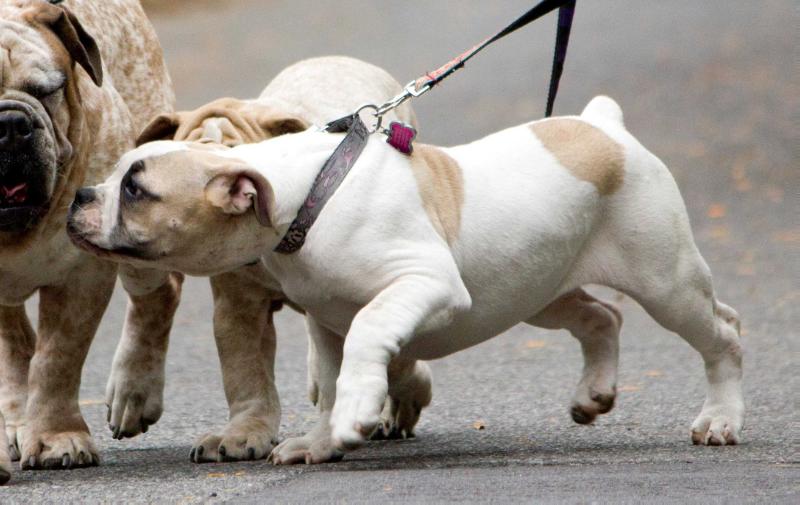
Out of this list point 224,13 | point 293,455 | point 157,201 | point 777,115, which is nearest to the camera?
point 157,201

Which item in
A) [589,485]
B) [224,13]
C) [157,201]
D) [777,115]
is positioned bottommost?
[589,485]

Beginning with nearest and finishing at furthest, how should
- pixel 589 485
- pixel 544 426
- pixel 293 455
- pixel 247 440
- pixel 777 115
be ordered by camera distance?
pixel 589 485 → pixel 293 455 → pixel 247 440 → pixel 544 426 → pixel 777 115

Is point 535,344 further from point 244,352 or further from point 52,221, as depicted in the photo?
point 52,221

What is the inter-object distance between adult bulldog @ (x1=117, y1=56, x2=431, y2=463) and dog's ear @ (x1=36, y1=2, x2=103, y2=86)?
0.31 meters

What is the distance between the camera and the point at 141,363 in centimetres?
581

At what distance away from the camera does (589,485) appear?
4.14m

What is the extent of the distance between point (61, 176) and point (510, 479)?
1.86 m

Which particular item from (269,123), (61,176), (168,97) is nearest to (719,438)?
(269,123)

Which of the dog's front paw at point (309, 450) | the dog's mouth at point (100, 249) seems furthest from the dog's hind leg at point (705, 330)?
the dog's mouth at point (100, 249)

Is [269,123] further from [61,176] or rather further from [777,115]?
[777,115]

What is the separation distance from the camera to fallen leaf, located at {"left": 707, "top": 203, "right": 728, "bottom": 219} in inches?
486

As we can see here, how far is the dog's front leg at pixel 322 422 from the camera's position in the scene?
4785mm

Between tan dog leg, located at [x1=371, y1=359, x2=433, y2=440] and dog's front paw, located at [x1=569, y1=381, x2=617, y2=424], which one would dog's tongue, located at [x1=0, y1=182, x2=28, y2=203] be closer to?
tan dog leg, located at [x1=371, y1=359, x2=433, y2=440]

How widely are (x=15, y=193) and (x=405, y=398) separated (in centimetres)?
170
